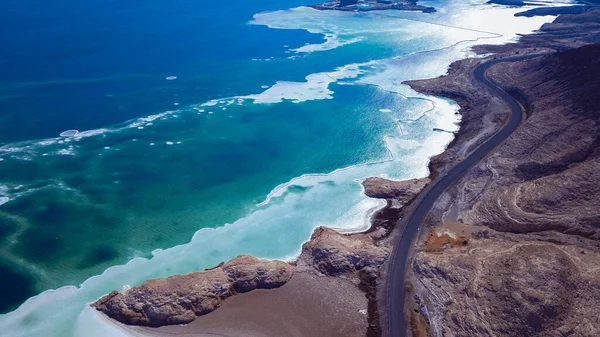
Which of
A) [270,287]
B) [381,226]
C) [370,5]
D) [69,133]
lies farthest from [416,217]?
[370,5]

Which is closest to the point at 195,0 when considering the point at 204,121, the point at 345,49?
the point at 345,49

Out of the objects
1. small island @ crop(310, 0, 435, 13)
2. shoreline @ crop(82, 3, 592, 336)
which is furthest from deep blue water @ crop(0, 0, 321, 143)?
shoreline @ crop(82, 3, 592, 336)

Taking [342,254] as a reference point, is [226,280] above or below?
below

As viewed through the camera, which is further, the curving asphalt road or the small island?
the small island

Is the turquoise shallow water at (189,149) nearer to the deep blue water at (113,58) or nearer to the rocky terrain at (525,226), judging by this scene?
the deep blue water at (113,58)

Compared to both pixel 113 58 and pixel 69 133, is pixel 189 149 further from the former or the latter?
pixel 113 58

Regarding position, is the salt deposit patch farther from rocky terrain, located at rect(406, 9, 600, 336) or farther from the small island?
the small island

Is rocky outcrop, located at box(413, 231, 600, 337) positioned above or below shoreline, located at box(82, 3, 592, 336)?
above
